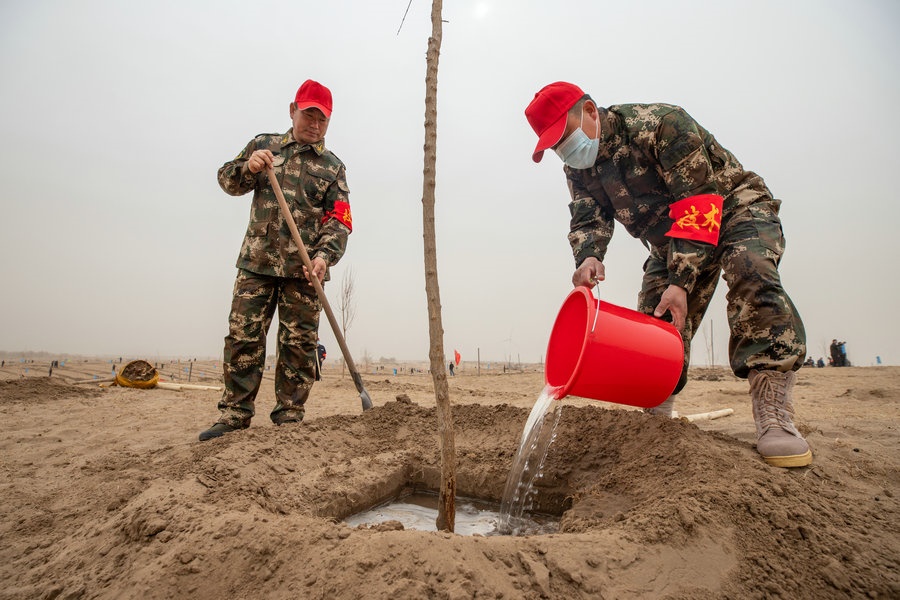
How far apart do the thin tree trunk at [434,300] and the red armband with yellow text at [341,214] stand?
1.54m

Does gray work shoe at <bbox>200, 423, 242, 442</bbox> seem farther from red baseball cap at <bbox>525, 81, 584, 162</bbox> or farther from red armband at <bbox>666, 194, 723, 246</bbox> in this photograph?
red armband at <bbox>666, 194, 723, 246</bbox>

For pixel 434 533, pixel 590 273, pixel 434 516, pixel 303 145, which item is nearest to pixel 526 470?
pixel 434 516

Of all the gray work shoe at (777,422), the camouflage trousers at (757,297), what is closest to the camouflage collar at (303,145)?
the camouflage trousers at (757,297)

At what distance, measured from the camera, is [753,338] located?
2170 millimetres

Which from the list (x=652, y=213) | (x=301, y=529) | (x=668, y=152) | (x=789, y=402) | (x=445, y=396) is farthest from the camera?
(x=652, y=213)

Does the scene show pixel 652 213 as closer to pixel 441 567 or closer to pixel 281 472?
pixel 441 567

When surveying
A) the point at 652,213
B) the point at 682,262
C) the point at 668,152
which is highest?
the point at 668,152

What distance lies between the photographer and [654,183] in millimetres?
2574

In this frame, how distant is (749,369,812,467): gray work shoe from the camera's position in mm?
1980

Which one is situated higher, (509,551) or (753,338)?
(753,338)

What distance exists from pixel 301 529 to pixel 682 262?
1861 mm

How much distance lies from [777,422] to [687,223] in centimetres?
96

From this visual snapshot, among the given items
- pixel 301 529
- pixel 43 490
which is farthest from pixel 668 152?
pixel 43 490

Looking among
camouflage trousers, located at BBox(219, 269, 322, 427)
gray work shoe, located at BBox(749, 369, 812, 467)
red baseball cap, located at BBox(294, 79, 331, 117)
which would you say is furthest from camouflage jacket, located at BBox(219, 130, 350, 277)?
gray work shoe, located at BBox(749, 369, 812, 467)
